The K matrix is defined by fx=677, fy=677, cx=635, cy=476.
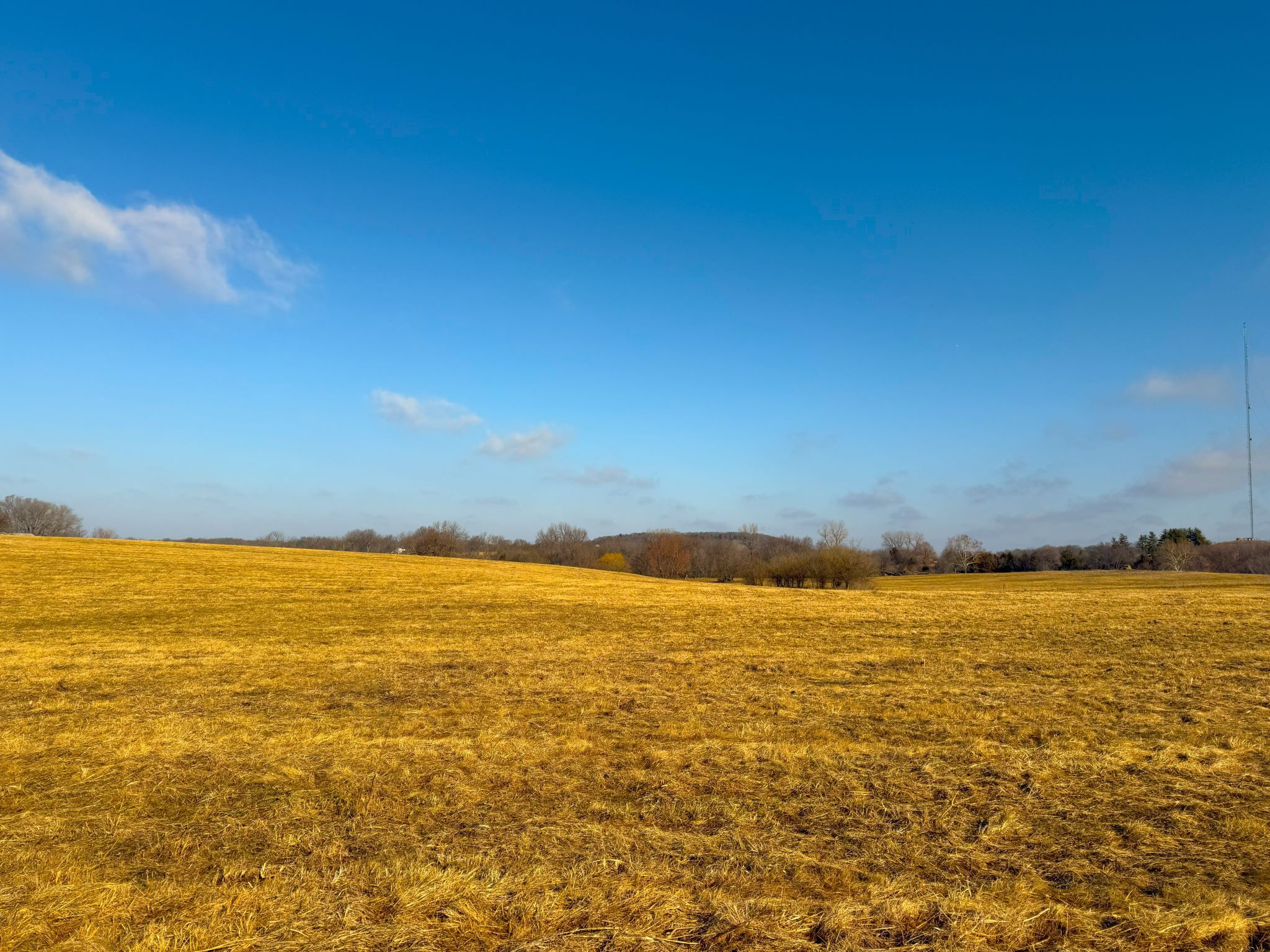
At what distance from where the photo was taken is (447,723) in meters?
9.96

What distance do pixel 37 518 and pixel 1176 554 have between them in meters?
171

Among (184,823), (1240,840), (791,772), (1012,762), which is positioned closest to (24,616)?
(184,823)

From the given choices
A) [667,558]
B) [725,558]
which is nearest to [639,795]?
[667,558]

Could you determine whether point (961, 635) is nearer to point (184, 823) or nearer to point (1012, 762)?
point (1012, 762)

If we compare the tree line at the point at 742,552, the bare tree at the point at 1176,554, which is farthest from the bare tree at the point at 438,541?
the bare tree at the point at 1176,554

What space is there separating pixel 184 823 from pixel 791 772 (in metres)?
6.08

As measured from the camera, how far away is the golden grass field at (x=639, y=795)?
177 inches

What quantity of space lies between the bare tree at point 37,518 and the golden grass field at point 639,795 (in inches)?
4328

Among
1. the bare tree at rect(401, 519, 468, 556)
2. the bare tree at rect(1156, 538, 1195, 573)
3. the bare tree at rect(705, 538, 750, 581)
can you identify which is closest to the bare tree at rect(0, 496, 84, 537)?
the bare tree at rect(401, 519, 468, 556)

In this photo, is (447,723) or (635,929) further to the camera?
(447,723)

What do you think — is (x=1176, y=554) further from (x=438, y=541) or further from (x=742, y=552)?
(x=438, y=541)

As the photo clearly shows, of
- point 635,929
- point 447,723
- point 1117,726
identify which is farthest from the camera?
point 447,723

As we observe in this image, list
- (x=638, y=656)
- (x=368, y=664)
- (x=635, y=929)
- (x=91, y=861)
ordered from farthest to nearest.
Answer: (x=638, y=656) < (x=368, y=664) < (x=91, y=861) < (x=635, y=929)

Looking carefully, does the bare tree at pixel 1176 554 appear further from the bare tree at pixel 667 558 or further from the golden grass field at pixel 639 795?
the golden grass field at pixel 639 795
